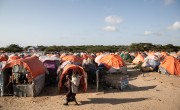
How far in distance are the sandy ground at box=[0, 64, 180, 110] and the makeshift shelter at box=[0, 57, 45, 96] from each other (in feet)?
1.56

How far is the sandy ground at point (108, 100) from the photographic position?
11305 mm

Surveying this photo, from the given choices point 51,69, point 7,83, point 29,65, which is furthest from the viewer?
point 51,69

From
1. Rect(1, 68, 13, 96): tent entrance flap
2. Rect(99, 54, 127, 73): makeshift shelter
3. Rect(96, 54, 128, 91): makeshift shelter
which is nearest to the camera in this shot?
Rect(1, 68, 13, 96): tent entrance flap

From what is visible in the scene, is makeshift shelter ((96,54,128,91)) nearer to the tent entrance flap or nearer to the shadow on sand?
the shadow on sand

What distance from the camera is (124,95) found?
13.6 metres

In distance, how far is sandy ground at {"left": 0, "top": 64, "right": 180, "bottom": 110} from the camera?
37.1ft

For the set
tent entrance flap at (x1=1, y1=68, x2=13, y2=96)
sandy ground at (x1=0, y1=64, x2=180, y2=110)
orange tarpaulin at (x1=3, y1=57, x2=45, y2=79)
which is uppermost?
orange tarpaulin at (x1=3, y1=57, x2=45, y2=79)

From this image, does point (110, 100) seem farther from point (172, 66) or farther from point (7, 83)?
point (172, 66)

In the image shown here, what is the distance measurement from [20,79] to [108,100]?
541 centimetres

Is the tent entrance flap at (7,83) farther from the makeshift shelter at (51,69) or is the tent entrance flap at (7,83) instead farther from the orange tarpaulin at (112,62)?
the orange tarpaulin at (112,62)

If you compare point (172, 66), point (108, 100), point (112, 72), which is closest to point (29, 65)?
point (108, 100)

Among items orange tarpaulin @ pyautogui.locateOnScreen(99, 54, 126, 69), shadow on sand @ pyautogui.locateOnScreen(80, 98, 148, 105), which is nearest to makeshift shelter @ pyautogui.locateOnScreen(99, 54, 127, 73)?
orange tarpaulin @ pyautogui.locateOnScreen(99, 54, 126, 69)

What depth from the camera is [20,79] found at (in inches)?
529

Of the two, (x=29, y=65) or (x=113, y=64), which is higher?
(x=29, y=65)
